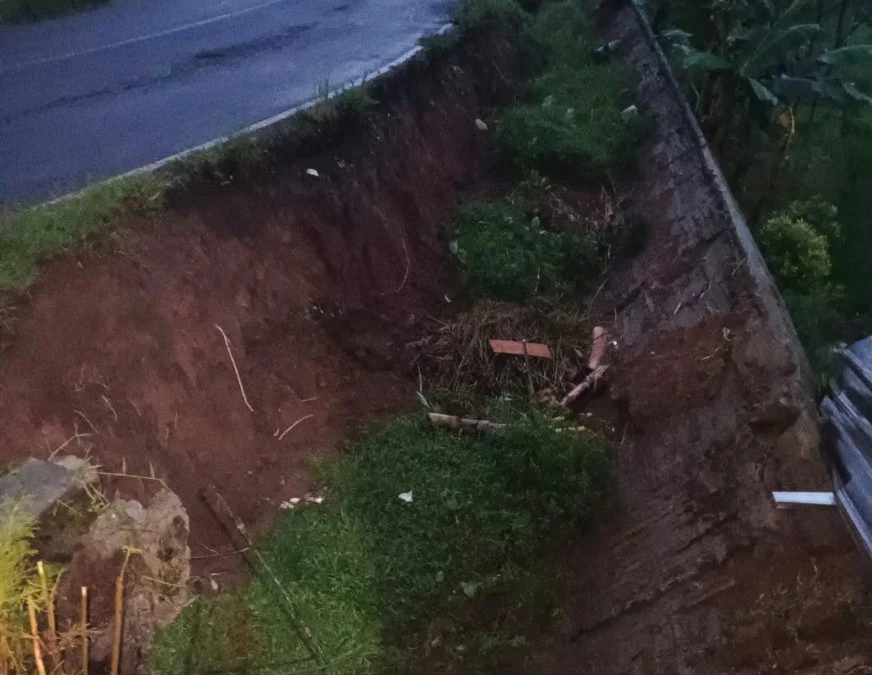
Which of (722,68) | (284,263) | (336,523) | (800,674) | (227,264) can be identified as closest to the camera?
(800,674)

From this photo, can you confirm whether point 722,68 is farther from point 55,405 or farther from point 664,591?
point 55,405

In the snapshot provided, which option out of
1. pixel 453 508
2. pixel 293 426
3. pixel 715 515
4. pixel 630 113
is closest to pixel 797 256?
pixel 630 113

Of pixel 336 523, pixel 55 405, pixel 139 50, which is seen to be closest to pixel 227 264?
pixel 55 405

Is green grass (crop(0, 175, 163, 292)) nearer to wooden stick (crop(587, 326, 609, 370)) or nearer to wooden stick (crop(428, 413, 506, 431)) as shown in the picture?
wooden stick (crop(428, 413, 506, 431))

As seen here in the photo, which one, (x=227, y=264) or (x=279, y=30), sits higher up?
(x=279, y=30)

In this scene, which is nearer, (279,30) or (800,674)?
(800,674)

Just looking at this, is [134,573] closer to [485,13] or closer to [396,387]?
[396,387]

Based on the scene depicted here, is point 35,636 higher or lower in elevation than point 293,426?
higher
